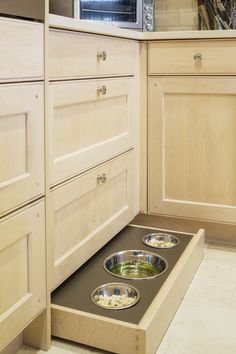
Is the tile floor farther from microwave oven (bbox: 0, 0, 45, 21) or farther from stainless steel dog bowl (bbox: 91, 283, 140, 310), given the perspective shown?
microwave oven (bbox: 0, 0, 45, 21)

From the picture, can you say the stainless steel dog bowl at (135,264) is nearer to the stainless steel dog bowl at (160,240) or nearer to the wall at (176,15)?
the stainless steel dog bowl at (160,240)

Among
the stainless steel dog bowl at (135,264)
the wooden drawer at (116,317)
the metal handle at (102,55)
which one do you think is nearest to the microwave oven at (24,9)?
the metal handle at (102,55)

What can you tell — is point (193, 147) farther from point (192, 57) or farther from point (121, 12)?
point (121, 12)

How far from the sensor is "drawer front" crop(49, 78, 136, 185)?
4.74 ft

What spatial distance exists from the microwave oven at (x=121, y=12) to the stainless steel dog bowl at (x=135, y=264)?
40.0 inches

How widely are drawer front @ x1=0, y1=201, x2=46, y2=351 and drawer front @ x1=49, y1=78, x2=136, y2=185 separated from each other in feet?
0.61

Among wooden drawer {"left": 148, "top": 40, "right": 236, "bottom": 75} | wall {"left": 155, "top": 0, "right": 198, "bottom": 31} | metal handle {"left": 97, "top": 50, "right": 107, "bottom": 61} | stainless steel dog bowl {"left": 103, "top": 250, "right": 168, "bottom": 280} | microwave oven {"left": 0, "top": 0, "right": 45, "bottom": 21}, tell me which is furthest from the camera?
wall {"left": 155, "top": 0, "right": 198, "bottom": 31}

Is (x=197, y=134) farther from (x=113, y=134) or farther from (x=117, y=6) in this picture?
(x=117, y=6)

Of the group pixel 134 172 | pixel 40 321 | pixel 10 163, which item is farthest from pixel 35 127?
pixel 134 172

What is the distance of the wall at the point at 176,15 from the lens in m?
2.57

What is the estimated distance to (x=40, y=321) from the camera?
144 cm

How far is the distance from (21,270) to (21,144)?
1.05 ft

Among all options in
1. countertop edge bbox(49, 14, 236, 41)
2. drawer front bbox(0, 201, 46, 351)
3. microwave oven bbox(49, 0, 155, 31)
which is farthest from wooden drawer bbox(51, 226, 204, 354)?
microwave oven bbox(49, 0, 155, 31)

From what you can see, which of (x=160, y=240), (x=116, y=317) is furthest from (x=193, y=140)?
(x=116, y=317)
